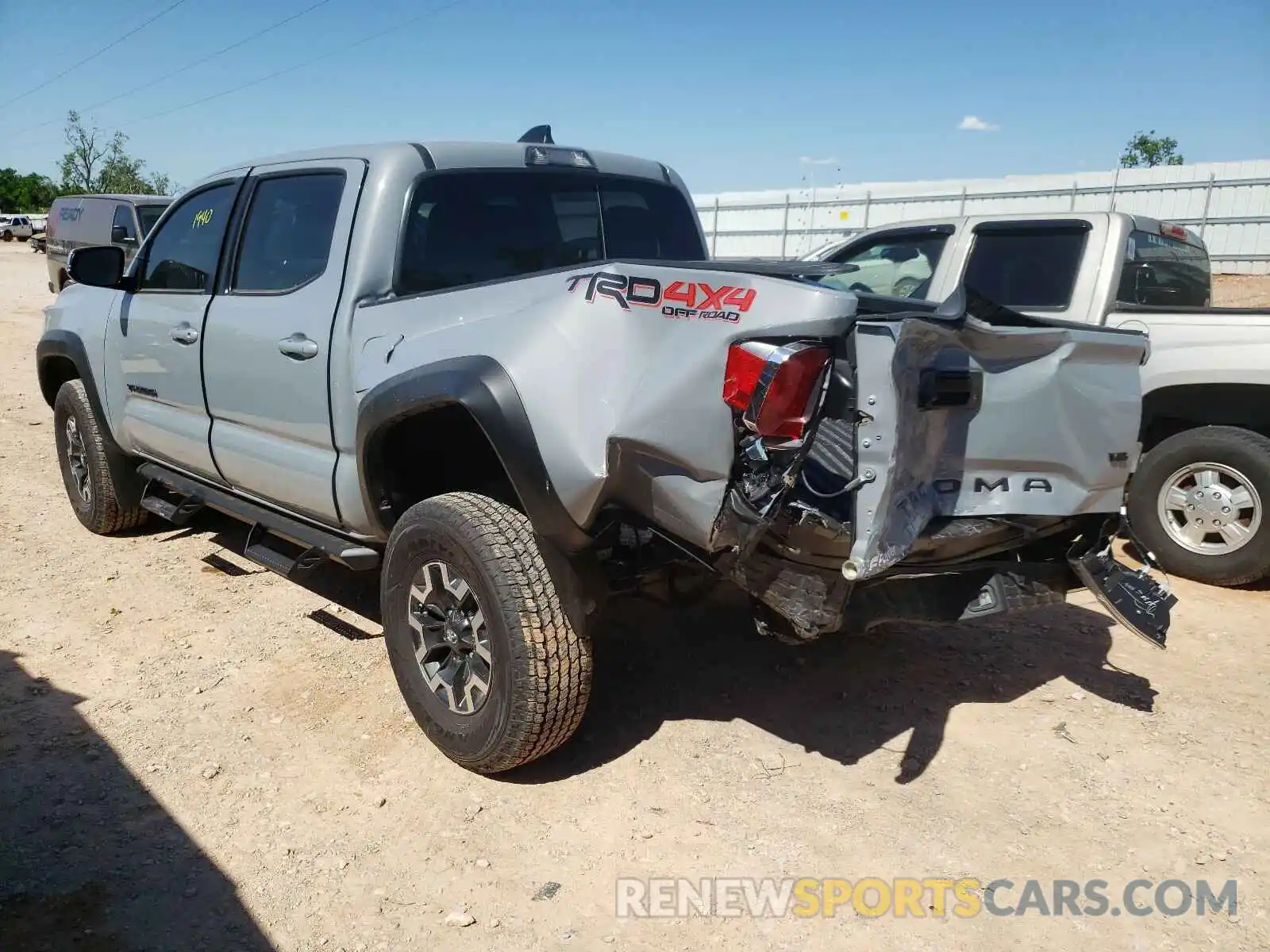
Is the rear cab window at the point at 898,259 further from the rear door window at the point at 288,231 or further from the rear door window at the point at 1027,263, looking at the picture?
the rear door window at the point at 288,231

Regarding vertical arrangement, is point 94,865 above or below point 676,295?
below

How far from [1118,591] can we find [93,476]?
17.3 ft

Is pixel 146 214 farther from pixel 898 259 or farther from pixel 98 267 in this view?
pixel 898 259

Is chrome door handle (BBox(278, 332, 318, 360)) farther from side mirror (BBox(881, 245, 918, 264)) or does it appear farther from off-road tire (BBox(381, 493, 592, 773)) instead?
side mirror (BBox(881, 245, 918, 264))

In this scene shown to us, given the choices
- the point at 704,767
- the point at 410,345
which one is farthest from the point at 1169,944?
the point at 410,345

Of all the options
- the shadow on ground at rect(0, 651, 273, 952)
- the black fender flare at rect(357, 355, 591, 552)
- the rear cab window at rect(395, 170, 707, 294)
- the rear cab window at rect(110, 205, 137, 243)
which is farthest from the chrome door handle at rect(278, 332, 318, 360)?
the rear cab window at rect(110, 205, 137, 243)

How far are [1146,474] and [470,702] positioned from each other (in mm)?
4078

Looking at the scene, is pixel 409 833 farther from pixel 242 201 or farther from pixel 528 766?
pixel 242 201

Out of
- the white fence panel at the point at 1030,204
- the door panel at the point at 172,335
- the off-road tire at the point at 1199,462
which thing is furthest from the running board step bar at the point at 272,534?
the white fence panel at the point at 1030,204

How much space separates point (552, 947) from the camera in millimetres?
2520

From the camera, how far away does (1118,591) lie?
3316 mm

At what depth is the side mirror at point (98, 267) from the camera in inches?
186

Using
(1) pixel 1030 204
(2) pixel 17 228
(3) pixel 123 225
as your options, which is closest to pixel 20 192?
(2) pixel 17 228

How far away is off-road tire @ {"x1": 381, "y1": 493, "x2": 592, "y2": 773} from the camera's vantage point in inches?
116
